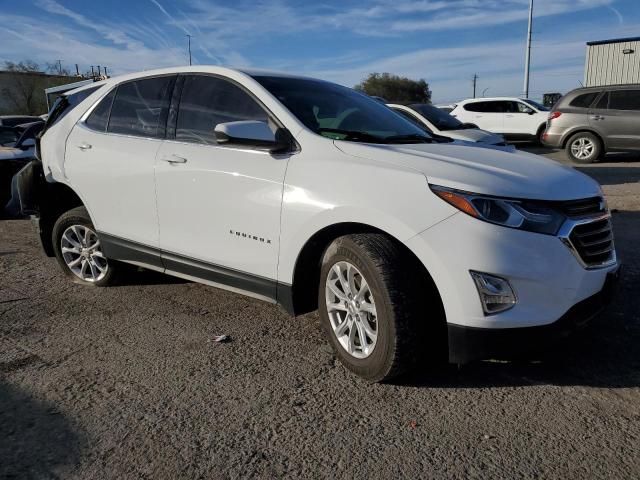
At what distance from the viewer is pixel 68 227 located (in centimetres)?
473

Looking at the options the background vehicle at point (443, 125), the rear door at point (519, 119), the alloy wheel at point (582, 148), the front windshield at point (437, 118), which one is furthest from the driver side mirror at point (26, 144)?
the rear door at point (519, 119)

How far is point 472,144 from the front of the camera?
12.4ft

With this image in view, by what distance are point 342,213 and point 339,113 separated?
113 cm

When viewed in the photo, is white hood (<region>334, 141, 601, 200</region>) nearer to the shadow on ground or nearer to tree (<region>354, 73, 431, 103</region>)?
the shadow on ground

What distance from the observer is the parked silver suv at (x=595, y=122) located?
42.5ft

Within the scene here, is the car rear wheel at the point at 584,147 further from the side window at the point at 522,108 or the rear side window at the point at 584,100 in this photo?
the side window at the point at 522,108

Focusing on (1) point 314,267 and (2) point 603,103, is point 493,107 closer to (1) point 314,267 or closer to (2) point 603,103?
(2) point 603,103

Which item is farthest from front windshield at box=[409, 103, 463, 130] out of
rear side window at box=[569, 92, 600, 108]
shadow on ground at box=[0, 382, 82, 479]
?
shadow on ground at box=[0, 382, 82, 479]

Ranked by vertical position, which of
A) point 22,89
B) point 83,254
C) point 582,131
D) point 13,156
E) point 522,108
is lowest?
point 83,254

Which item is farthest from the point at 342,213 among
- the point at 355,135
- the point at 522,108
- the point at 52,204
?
the point at 522,108

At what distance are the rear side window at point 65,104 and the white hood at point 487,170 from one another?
2.74 m

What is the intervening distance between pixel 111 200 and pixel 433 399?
281cm

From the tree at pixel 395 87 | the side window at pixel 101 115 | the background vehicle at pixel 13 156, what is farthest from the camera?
the tree at pixel 395 87

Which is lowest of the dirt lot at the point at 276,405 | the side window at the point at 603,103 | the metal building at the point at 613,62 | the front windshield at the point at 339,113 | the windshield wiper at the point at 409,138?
the dirt lot at the point at 276,405
